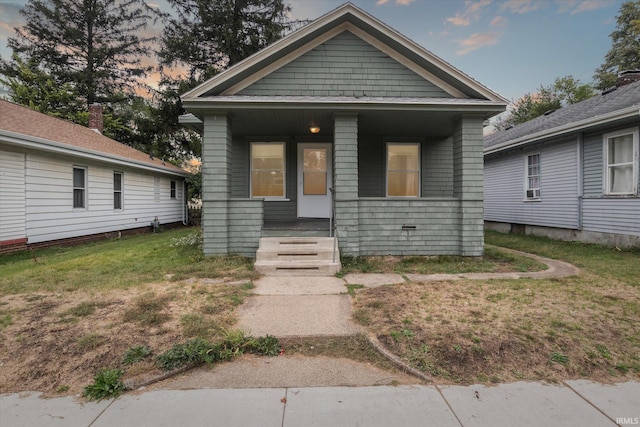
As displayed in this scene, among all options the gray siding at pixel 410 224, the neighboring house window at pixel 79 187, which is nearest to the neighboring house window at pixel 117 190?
the neighboring house window at pixel 79 187

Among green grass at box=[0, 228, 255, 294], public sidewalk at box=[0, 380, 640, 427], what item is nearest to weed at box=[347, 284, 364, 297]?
green grass at box=[0, 228, 255, 294]

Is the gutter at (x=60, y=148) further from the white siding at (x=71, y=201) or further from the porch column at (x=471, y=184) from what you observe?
the porch column at (x=471, y=184)

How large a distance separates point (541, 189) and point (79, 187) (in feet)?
49.5

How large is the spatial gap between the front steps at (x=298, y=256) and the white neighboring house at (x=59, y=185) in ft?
21.0

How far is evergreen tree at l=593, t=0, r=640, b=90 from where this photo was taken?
22859mm

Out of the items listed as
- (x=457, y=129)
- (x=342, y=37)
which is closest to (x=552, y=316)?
(x=457, y=129)

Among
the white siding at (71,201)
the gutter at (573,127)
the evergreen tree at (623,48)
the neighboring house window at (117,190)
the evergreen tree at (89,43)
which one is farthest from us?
the evergreen tree at (623,48)

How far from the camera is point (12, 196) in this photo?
24.1 ft

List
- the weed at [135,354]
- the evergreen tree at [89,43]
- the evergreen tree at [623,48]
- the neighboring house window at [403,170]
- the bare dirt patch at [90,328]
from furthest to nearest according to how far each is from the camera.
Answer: the evergreen tree at [623,48]
the evergreen tree at [89,43]
the neighboring house window at [403,170]
the weed at [135,354]
the bare dirt patch at [90,328]

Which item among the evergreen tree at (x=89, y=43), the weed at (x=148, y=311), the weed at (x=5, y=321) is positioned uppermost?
the evergreen tree at (x=89, y=43)

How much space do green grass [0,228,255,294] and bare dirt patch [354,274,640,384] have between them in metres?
2.91

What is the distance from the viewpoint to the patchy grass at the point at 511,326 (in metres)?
2.50

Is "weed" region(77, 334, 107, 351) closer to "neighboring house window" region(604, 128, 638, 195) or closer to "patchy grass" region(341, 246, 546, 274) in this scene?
"patchy grass" region(341, 246, 546, 274)

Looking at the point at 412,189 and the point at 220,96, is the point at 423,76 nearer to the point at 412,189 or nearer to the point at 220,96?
the point at 412,189
